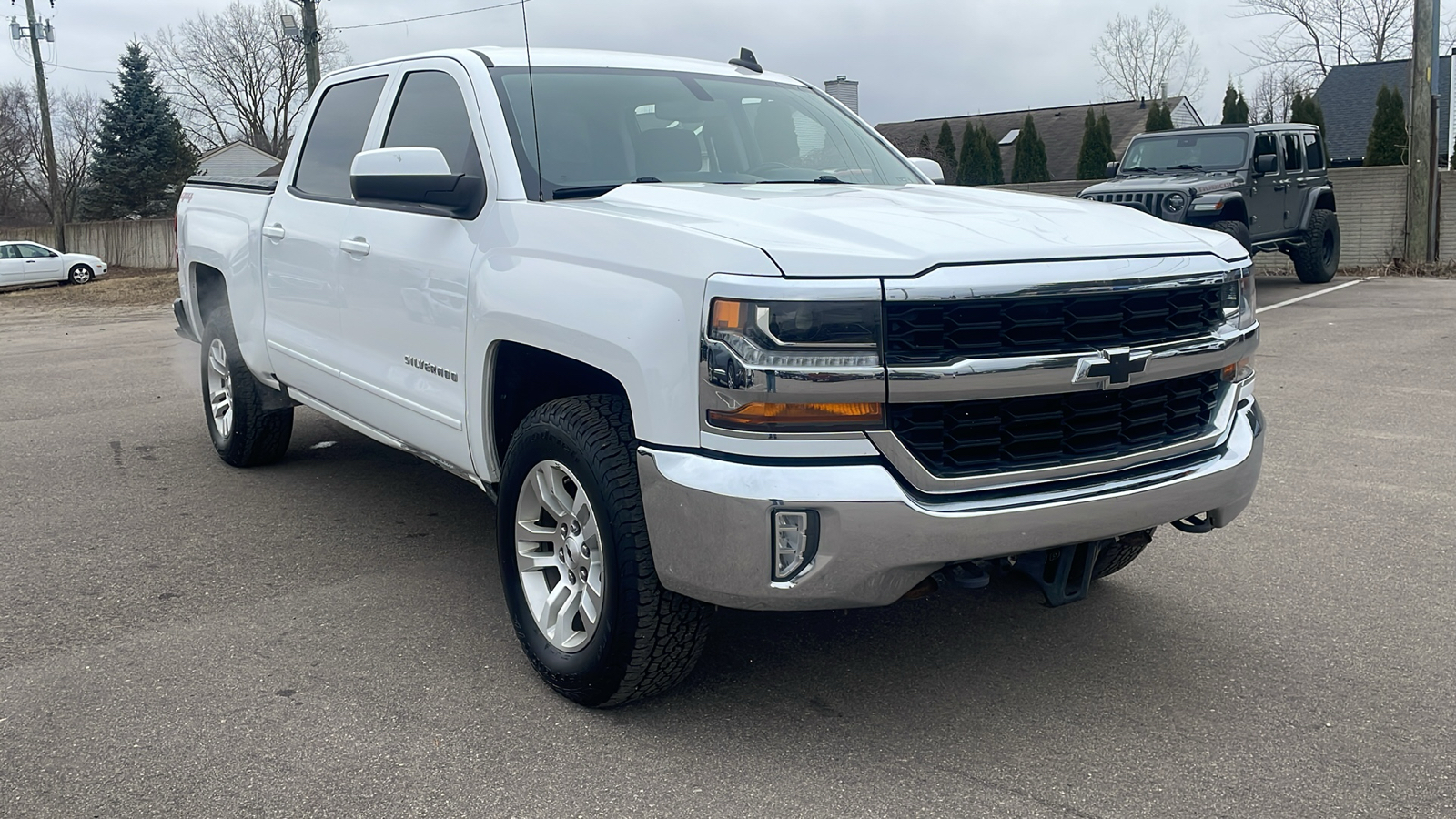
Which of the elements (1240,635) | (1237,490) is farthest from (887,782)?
(1240,635)

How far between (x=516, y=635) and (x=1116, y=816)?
69.6 inches

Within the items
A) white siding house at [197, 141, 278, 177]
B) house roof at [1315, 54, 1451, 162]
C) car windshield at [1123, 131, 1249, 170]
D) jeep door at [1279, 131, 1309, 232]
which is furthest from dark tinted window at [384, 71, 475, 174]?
white siding house at [197, 141, 278, 177]

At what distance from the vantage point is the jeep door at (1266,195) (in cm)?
1421

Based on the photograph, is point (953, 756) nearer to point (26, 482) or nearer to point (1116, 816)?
point (1116, 816)

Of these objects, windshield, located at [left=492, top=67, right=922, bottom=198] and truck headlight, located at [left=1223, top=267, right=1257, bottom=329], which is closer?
truck headlight, located at [left=1223, top=267, right=1257, bottom=329]

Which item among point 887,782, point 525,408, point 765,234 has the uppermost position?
point 765,234

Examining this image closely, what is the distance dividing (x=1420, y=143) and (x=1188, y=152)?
5557mm

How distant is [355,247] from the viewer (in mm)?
4473

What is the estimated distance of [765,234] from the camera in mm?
3012

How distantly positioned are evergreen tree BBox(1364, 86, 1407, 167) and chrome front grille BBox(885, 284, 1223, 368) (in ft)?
91.2

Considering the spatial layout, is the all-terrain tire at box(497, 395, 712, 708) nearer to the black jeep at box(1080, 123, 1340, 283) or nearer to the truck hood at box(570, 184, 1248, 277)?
the truck hood at box(570, 184, 1248, 277)

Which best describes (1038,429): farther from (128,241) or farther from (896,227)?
(128,241)

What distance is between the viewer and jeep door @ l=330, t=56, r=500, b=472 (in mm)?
3871

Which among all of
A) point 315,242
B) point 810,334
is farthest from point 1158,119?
point 810,334
